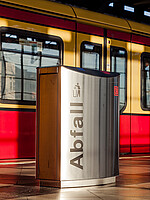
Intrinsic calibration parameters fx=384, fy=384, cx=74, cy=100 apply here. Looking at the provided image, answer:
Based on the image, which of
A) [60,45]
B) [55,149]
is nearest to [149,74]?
[60,45]

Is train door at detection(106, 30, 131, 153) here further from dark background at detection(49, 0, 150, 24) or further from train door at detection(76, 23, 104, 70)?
dark background at detection(49, 0, 150, 24)

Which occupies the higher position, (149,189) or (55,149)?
(55,149)

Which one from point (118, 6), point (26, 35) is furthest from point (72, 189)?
point (118, 6)

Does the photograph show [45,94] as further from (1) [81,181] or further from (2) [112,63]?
(2) [112,63]

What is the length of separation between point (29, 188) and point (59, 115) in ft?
2.90

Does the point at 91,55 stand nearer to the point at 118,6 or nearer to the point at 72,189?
the point at 72,189

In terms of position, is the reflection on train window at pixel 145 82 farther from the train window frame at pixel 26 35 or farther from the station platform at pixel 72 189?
the station platform at pixel 72 189

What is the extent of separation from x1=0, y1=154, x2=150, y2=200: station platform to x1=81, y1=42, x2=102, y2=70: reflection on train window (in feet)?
8.24

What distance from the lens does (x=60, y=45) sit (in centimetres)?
730

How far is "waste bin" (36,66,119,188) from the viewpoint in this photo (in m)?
4.36

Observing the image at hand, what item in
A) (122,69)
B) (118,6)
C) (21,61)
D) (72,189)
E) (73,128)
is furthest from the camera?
(118,6)

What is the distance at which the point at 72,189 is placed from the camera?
4.29 metres

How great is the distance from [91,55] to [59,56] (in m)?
0.88

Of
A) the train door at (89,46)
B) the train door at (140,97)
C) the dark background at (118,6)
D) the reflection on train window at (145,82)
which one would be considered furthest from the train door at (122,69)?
the dark background at (118,6)
